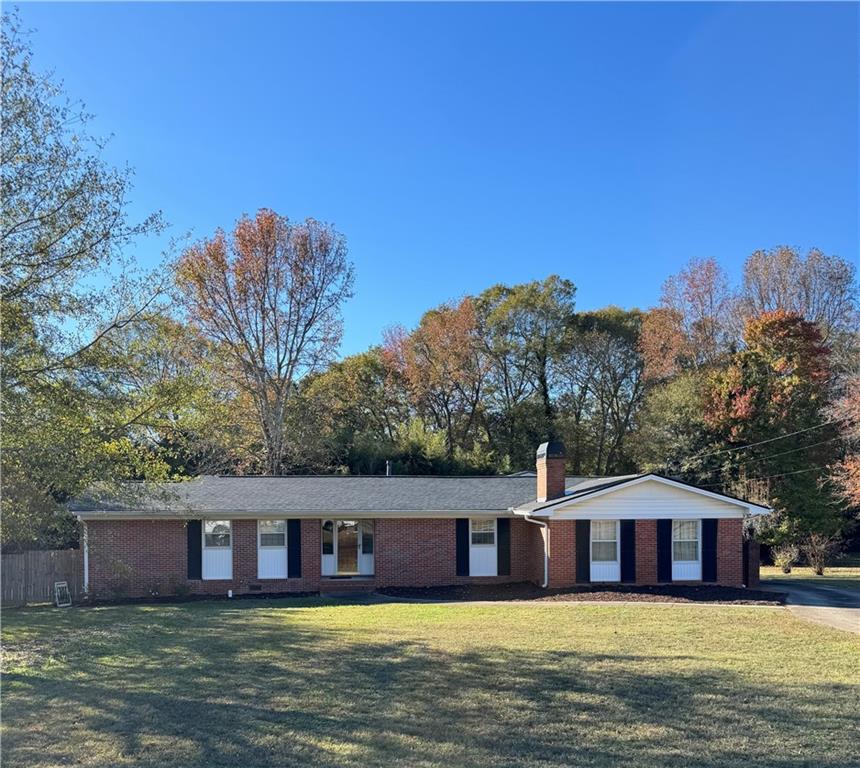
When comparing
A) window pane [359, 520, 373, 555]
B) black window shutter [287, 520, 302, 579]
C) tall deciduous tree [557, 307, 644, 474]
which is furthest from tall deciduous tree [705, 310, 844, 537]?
black window shutter [287, 520, 302, 579]

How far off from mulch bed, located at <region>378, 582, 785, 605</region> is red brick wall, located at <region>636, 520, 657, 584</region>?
58 centimetres

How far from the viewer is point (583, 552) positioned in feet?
63.0

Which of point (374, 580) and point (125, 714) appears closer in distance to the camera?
point (125, 714)

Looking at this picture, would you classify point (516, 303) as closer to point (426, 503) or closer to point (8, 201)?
point (426, 503)

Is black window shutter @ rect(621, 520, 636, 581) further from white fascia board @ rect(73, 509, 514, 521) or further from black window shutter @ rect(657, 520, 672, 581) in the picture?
white fascia board @ rect(73, 509, 514, 521)

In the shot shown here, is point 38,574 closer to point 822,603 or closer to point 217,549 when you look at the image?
point 217,549

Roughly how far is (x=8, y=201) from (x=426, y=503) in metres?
14.0

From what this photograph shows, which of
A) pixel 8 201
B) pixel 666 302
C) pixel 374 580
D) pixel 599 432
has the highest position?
pixel 666 302

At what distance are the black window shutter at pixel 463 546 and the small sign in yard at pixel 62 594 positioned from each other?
10.2 metres

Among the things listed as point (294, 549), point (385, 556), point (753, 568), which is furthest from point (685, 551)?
point (294, 549)

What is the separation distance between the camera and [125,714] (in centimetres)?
664

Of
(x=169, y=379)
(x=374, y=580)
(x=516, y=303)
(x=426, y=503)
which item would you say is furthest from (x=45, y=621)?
(x=516, y=303)

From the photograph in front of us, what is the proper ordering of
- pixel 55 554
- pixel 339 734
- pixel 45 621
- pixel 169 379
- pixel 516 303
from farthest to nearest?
1. pixel 516 303
2. pixel 55 554
3. pixel 45 621
4. pixel 169 379
5. pixel 339 734

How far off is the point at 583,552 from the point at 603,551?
2.00 feet
